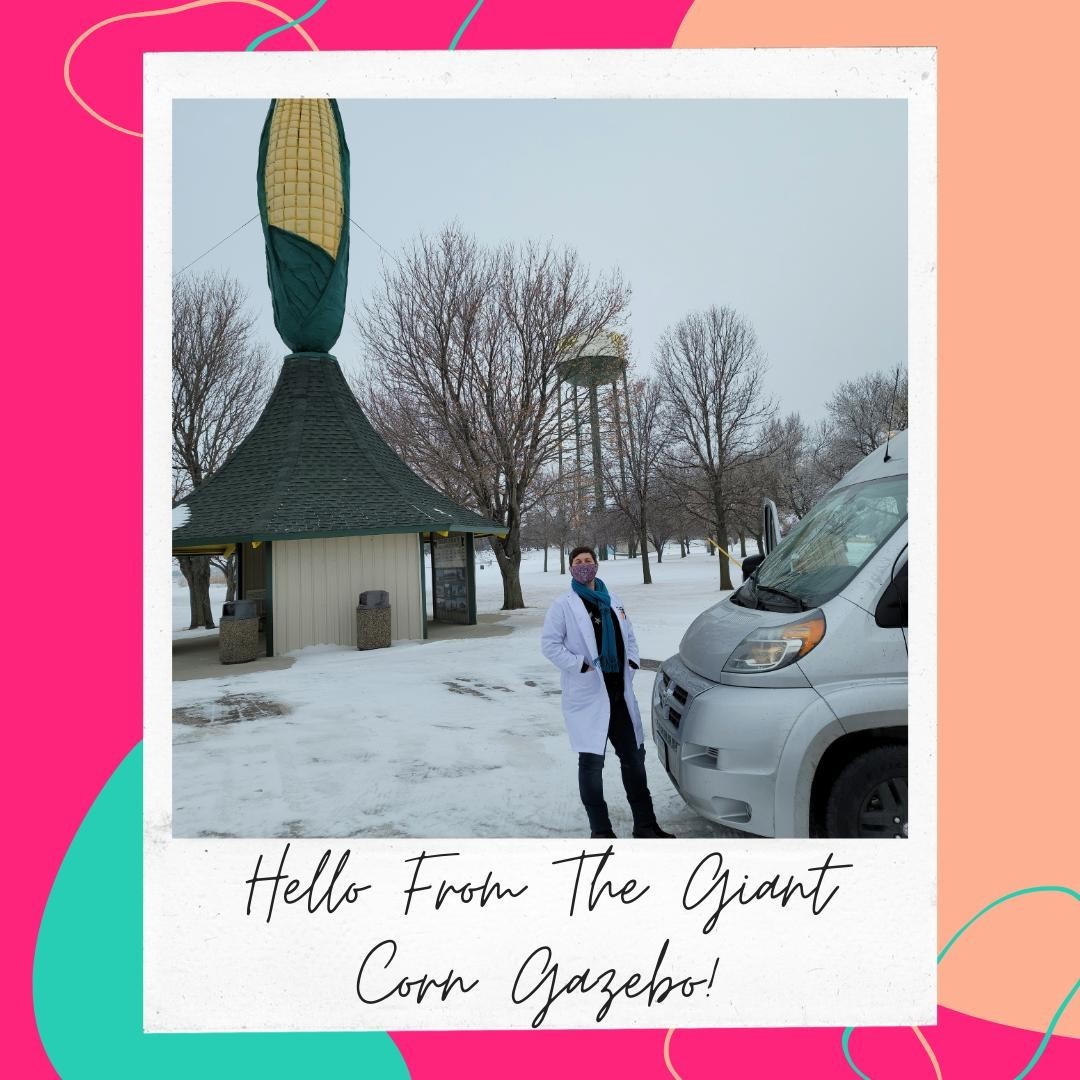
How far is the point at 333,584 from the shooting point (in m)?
10.4

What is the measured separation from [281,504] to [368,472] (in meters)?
1.55

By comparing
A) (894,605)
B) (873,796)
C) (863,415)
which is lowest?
(873,796)

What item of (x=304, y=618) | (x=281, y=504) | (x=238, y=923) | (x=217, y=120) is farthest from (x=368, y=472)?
(x=238, y=923)

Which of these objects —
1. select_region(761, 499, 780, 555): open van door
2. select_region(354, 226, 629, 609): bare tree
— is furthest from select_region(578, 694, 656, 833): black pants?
select_region(354, 226, 629, 609): bare tree

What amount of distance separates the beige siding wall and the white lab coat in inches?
292

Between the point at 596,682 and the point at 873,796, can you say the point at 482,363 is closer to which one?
the point at 596,682

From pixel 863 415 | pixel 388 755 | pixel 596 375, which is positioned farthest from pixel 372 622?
pixel 863 415

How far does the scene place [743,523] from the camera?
8.42 m

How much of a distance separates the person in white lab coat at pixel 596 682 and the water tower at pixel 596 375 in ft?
14.0

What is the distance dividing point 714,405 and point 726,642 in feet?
17.9
